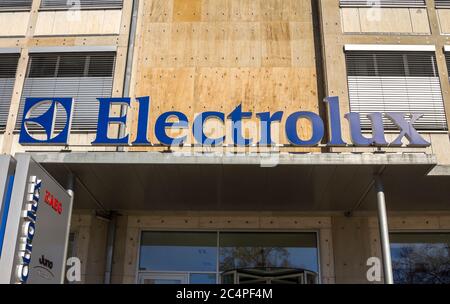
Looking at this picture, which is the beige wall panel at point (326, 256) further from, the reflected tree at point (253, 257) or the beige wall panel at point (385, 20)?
the beige wall panel at point (385, 20)

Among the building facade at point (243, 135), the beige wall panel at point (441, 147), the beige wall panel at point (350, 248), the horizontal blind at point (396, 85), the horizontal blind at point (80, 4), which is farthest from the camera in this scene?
the horizontal blind at point (80, 4)

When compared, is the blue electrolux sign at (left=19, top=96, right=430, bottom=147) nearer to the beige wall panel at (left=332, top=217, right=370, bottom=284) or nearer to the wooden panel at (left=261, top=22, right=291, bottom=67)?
the beige wall panel at (left=332, top=217, right=370, bottom=284)

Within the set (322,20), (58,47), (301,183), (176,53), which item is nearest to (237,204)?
(301,183)

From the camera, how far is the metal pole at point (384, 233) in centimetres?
957

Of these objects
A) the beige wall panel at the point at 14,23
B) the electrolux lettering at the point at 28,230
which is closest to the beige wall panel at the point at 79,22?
the beige wall panel at the point at 14,23

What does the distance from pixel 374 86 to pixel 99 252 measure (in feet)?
25.4

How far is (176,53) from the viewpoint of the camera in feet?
45.6

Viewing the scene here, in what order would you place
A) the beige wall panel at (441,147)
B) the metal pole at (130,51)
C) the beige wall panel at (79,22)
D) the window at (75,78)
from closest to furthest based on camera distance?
the beige wall panel at (441,147)
the metal pole at (130,51)
the window at (75,78)
the beige wall panel at (79,22)

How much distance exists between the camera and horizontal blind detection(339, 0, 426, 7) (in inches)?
566

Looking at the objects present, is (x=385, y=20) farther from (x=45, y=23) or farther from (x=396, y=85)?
(x=45, y=23)

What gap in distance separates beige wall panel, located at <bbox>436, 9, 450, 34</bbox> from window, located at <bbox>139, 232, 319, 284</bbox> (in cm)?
647

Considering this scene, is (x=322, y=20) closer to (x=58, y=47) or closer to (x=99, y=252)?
(x=58, y=47)

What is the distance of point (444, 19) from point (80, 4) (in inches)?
386

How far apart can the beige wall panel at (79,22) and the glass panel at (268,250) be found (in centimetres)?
647
